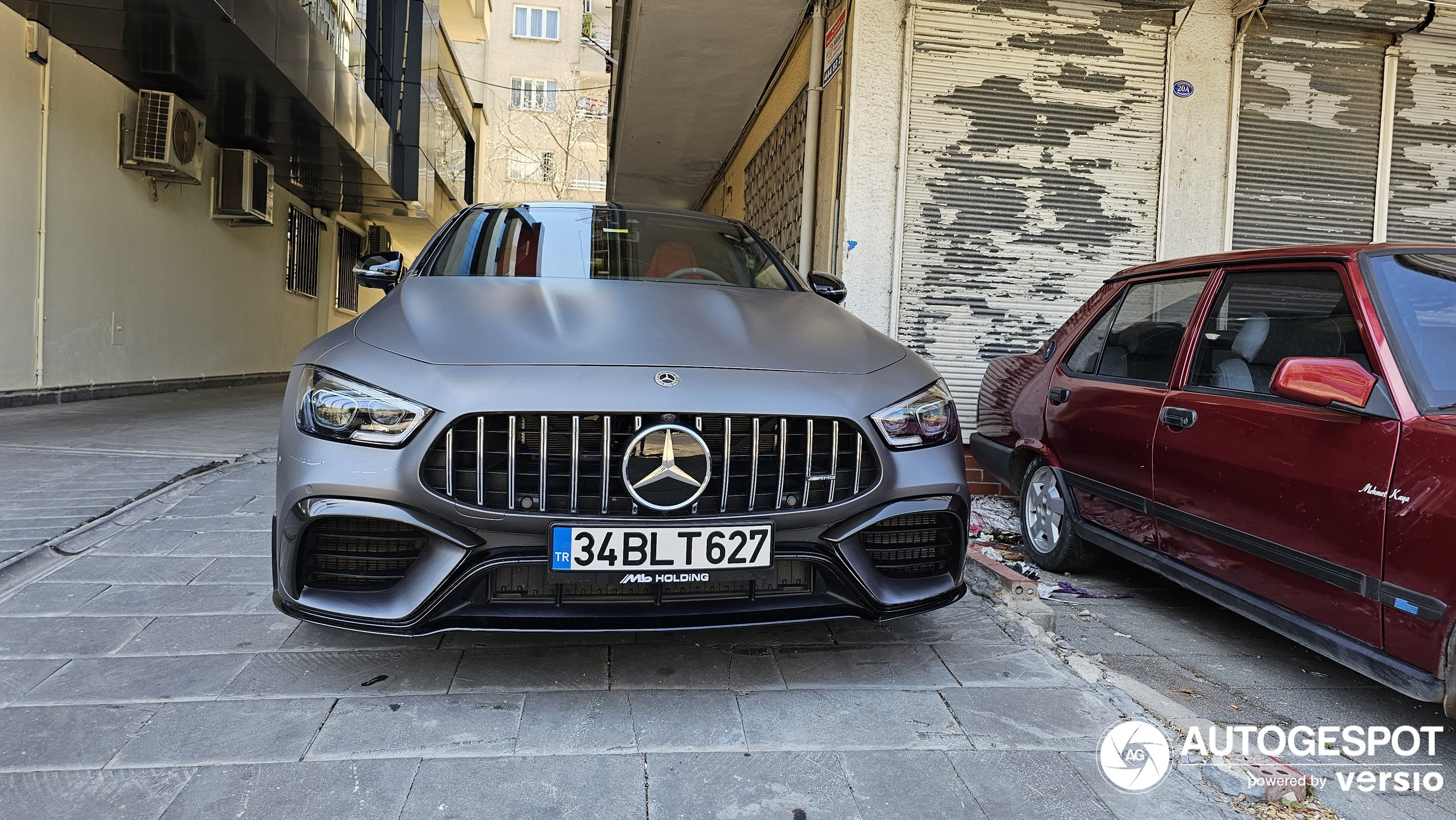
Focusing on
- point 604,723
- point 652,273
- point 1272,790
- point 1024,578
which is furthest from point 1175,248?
point 604,723

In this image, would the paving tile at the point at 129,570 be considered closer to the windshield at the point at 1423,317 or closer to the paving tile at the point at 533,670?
the paving tile at the point at 533,670

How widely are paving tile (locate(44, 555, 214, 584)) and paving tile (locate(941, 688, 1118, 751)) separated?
2800 millimetres

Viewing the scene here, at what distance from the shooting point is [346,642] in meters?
2.76

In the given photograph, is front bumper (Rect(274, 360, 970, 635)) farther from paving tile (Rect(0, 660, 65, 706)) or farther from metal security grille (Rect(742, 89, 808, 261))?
metal security grille (Rect(742, 89, 808, 261))

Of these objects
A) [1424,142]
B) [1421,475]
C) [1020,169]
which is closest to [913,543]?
[1421,475]

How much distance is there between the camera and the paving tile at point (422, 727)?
81.7 inches

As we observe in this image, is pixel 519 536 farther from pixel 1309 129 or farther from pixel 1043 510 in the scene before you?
pixel 1309 129

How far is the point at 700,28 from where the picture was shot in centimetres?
775

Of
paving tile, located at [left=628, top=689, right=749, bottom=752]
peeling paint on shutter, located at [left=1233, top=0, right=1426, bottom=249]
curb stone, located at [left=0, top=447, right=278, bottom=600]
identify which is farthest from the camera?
peeling paint on shutter, located at [left=1233, top=0, right=1426, bottom=249]

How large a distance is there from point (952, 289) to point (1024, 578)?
3472mm

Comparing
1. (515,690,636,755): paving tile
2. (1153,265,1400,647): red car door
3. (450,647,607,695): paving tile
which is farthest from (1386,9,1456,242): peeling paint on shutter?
(515,690,636,755): paving tile

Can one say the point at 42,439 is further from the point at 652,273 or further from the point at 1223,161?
the point at 1223,161

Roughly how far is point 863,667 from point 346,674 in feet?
4.89

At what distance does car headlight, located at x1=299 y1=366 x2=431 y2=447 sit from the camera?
7.32ft
